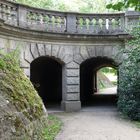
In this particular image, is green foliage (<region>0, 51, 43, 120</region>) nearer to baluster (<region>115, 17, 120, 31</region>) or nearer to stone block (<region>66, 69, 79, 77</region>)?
stone block (<region>66, 69, 79, 77</region>)

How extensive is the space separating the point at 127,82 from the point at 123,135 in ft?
14.5

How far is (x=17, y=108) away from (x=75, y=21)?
11.8m

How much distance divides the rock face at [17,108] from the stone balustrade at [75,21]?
933cm

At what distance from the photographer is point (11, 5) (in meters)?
13.5

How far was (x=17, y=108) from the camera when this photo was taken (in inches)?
161

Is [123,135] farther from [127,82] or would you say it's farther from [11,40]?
[11,40]

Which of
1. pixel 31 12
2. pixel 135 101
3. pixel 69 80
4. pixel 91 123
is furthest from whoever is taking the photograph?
pixel 69 80

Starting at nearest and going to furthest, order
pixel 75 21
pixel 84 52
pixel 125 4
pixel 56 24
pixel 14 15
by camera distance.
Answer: pixel 125 4 < pixel 14 15 < pixel 56 24 < pixel 75 21 < pixel 84 52

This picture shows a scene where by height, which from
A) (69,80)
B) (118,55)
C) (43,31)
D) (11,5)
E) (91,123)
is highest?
(11,5)

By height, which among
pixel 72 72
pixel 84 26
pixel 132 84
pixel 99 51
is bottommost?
pixel 132 84

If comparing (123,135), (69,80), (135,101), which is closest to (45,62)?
(69,80)

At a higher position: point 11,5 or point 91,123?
point 11,5

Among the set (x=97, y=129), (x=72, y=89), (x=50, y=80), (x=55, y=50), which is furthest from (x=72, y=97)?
(x=97, y=129)

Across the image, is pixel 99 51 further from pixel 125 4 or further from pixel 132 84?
pixel 125 4
